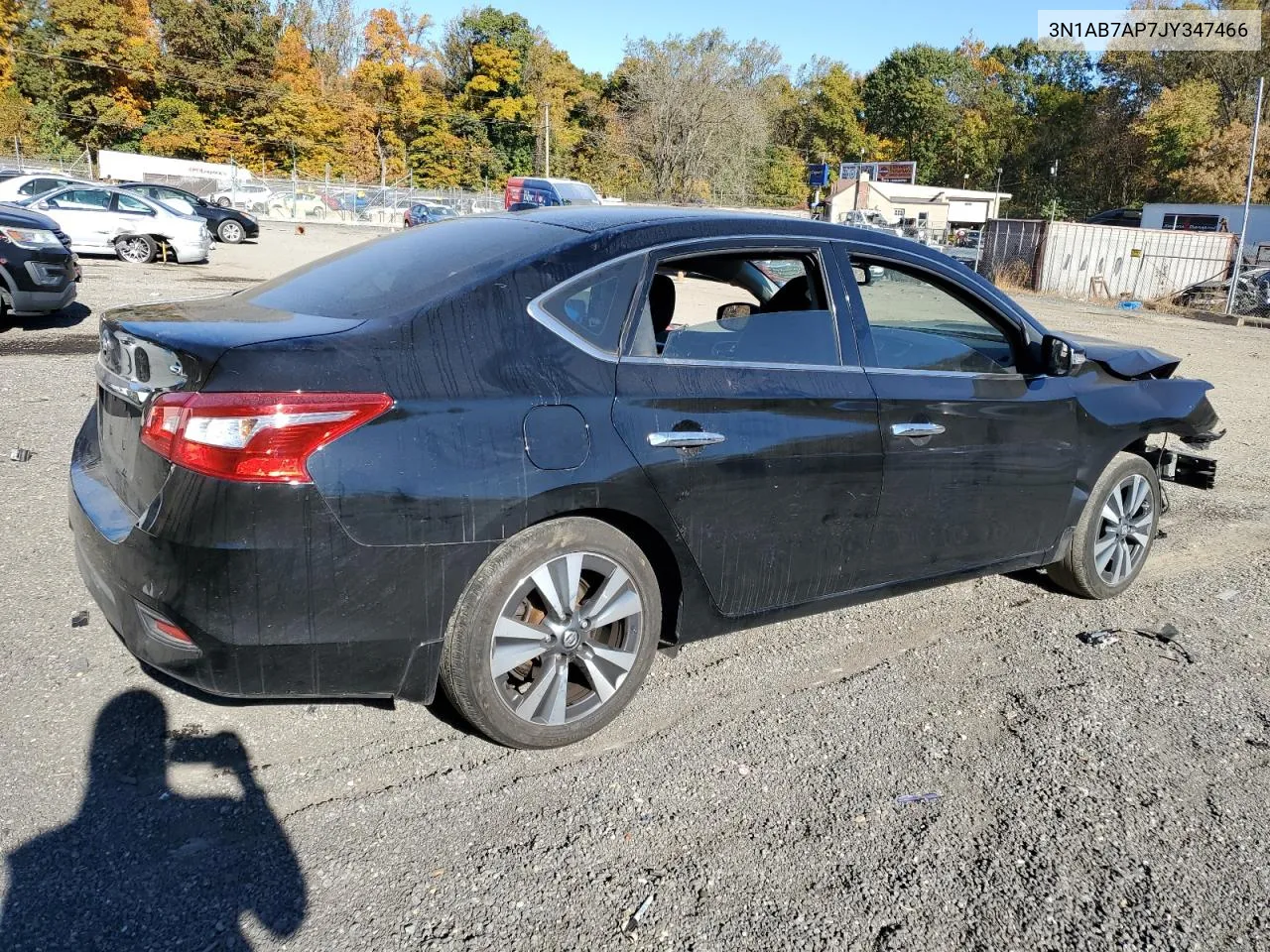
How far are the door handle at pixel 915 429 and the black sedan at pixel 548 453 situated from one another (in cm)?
2

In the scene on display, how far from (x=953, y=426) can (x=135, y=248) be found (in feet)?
63.4

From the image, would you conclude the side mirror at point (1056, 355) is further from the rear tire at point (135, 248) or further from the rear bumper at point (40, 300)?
the rear tire at point (135, 248)

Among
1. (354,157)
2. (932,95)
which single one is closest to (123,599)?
(354,157)

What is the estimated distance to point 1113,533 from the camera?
184 inches

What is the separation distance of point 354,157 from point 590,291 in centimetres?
7460

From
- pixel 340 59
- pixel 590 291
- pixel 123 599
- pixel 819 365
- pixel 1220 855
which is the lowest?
pixel 1220 855

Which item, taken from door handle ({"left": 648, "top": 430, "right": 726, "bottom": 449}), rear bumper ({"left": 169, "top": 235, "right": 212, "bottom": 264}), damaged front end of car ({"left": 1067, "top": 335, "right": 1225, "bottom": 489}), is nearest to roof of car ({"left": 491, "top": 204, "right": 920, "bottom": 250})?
door handle ({"left": 648, "top": 430, "right": 726, "bottom": 449})

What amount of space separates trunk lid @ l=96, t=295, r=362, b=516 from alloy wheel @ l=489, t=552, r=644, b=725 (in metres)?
0.98

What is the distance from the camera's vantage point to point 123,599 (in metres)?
2.80

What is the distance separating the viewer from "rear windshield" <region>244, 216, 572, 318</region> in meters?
3.04

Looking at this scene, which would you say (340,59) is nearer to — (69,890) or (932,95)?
(932,95)

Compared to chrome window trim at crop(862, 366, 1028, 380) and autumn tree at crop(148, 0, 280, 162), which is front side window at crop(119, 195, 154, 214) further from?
autumn tree at crop(148, 0, 280, 162)

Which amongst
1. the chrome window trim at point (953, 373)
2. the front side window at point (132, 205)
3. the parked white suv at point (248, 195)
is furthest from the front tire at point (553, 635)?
the parked white suv at point (248, 195)

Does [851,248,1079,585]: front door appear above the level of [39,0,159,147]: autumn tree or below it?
below
